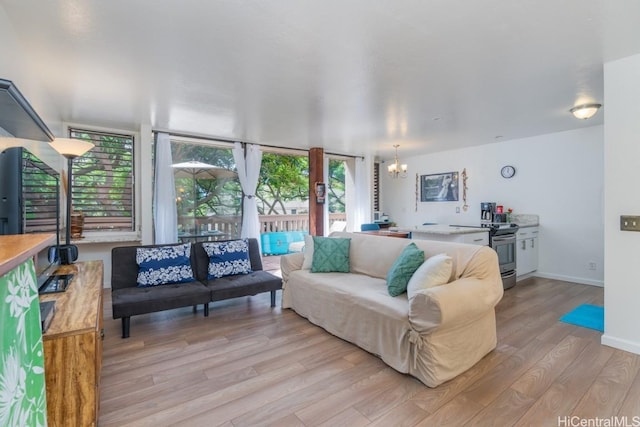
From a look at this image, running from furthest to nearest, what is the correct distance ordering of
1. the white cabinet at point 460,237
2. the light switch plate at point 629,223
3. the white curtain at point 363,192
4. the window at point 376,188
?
the window at point 376,188 < the white curtain at point 363,192 < the white cabinet at point 460,237 < the light switch plate at point 629,223

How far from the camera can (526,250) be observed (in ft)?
15.6

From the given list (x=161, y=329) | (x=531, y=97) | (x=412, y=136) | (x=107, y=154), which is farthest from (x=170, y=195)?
(x=531, y=97)

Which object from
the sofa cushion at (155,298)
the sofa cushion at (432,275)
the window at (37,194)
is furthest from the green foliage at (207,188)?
the sofa cushion at (432,275)

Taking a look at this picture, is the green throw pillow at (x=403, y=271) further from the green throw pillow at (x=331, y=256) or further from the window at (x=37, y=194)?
the window at (x=37, y=194)

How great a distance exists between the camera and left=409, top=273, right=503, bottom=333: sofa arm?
1926mm

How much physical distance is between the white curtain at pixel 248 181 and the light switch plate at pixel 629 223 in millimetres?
4412

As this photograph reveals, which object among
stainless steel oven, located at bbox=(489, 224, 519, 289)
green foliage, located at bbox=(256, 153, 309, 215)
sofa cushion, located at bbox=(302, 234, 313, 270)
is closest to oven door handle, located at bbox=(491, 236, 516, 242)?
stainless steel oven, located at bbox=(489, 224, 519, 289)

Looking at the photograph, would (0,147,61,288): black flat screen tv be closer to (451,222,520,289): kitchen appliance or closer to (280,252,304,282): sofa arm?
(280,252,304,282): sofa arm

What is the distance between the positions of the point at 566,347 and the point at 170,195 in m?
4.84

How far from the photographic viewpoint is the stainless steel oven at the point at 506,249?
4.23 metres

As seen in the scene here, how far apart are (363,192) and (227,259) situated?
3.82 metres

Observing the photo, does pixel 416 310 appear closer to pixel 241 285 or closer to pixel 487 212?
pixel 241 285

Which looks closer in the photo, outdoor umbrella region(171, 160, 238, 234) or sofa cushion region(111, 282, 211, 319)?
sofa cushion region(111, 282, 211, 319)

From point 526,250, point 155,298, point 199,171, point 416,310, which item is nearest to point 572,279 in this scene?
point 526,250
